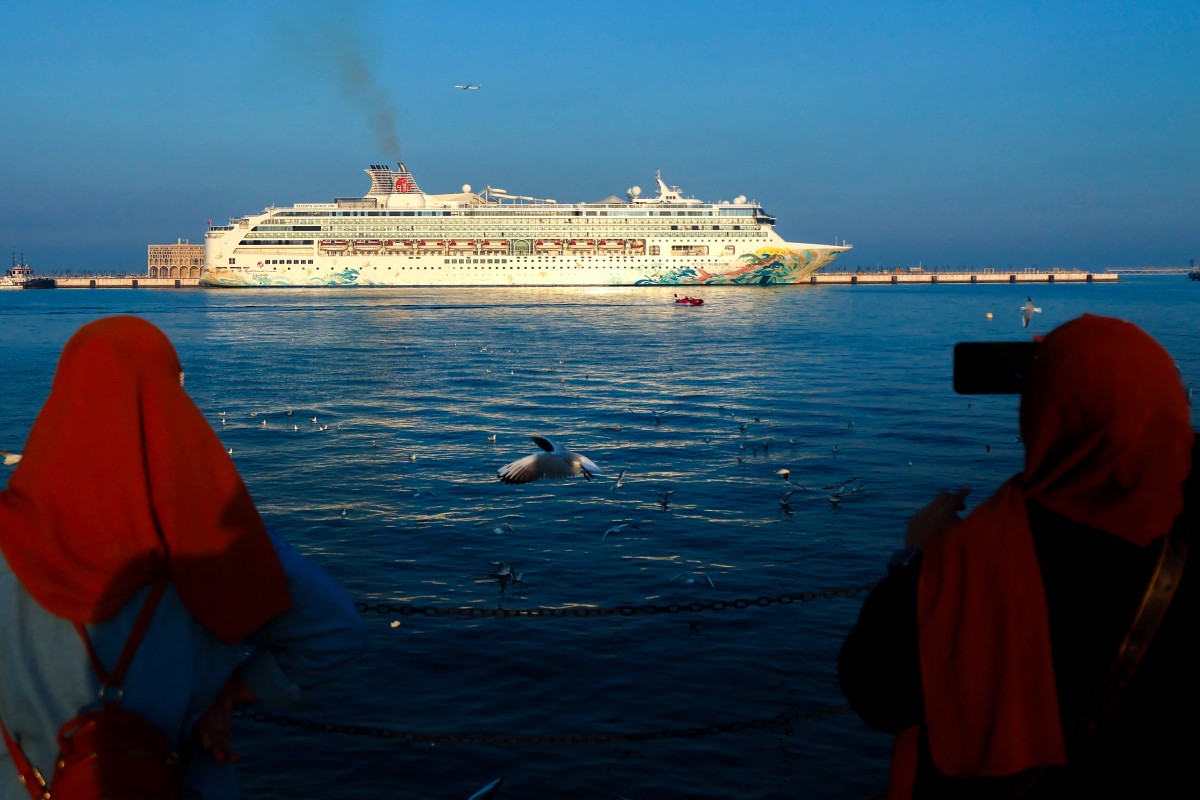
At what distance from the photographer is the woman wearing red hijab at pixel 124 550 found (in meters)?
1.54

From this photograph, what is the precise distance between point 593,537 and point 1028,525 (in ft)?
24.6

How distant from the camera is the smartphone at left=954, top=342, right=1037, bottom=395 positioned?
171 centimetres

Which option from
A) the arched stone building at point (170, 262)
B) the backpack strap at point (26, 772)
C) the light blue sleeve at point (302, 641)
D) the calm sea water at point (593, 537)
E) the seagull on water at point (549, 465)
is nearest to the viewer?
the backpack strap at point (26, 772)

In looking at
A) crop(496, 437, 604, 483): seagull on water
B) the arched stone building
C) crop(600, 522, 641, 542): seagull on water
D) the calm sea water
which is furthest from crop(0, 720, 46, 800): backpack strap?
the arched stone building

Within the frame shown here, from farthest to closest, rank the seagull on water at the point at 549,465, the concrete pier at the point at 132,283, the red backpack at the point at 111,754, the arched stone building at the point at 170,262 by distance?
the arched stone building at the point at 170,262 → the concrete pier at the point at 132,283 → the seagull on water at the point at 549,465 → the red backpack at the point at 111,754

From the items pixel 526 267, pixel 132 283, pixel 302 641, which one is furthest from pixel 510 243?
pixel 302 641

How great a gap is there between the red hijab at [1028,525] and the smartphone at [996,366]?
0.25 m

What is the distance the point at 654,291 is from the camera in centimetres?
7288

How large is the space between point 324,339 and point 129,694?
1305 inches

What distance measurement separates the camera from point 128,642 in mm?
1617

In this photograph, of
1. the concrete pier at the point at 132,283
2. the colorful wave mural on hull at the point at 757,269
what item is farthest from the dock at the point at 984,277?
the concrete pier at the point at 132,283

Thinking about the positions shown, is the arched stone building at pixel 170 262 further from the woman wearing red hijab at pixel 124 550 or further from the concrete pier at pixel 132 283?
the woman wearing red hijab at pixel 124 550

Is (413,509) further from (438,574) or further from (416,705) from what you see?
(416,705)

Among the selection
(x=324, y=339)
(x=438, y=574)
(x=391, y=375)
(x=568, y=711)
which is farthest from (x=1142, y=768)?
(x=324, y=339)
